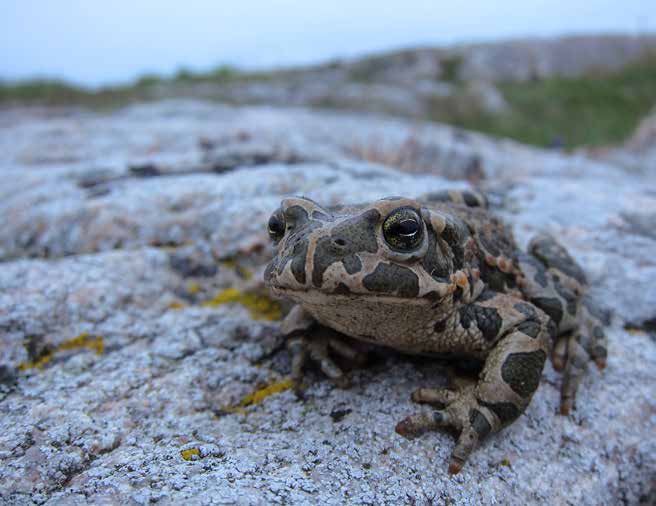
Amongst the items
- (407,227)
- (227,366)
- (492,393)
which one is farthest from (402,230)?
(227,366)

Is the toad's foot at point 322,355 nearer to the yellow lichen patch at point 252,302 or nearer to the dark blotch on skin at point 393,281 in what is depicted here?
the yellow lichen patch at point 252,302

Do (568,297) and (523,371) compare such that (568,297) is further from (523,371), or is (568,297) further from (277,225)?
(277,225)

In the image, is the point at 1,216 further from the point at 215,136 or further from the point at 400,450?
the point at 400,450

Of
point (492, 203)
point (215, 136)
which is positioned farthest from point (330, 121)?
point (492, 203)

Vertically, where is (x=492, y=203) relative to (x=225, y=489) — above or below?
above

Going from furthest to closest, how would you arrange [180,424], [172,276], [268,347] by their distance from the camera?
1. [172,276]
2. [268,347]
3. [180,424]

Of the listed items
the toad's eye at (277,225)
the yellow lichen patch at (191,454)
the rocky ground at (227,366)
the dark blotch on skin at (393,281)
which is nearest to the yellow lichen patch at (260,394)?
the rocky ground at (227,366)
